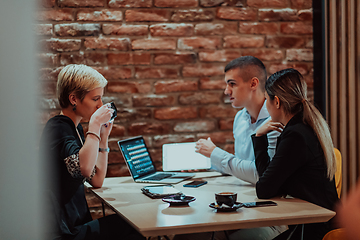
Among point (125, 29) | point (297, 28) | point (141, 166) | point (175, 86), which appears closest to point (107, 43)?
point (125, 29)

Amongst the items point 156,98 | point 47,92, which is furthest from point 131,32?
point 47,92

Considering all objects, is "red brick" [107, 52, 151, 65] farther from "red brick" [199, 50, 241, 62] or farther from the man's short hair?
the man's short hair

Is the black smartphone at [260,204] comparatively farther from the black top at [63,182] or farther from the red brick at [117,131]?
the red brick at [117,131]

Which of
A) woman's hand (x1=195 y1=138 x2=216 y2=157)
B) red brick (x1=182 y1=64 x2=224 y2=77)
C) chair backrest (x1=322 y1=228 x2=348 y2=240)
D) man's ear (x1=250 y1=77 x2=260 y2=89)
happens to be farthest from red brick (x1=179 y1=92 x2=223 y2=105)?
chair backrest (x1=322 y1=228 x2=348 y2=240)

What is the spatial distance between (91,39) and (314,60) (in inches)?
63.4

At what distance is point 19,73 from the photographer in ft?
0.92

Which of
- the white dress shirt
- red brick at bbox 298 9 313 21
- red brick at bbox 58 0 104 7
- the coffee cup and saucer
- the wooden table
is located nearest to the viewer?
the wooden table

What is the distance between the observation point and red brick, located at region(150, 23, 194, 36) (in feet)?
7.41

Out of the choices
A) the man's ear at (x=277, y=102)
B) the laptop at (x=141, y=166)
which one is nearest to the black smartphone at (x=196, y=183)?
the laptop at (x=141, y=166)

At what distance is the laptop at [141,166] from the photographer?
1807mm

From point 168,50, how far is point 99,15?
0.52 meters

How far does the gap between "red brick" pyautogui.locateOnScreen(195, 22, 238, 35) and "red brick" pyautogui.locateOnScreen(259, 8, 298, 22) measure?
0.22m

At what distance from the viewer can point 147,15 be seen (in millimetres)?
2250

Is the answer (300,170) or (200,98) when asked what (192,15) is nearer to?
(200,98)
